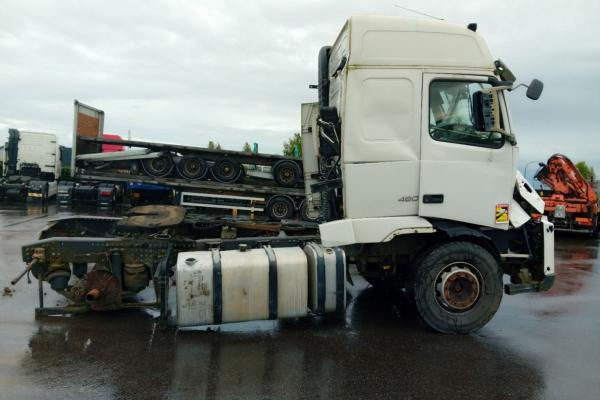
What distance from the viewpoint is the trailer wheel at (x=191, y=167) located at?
48.3ft

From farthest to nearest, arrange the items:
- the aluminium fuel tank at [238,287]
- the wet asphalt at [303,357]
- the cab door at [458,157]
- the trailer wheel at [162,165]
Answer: the trailer wheel at [162,165] < the cab door at [458,157] < the aluminium fuel tank at [238,287] < the wet asphalt at [303,357]

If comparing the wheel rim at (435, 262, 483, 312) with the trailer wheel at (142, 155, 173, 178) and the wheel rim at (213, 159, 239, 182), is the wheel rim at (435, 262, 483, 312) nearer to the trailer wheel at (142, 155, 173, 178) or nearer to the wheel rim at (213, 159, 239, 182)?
the wheel rim at (213, 159, 239, 182)

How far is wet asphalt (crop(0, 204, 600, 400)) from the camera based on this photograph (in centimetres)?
401

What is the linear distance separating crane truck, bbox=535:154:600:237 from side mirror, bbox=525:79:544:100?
38.4 feet

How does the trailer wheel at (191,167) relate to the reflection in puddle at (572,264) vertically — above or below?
above

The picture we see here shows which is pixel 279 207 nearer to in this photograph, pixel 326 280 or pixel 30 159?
pixel 326 280

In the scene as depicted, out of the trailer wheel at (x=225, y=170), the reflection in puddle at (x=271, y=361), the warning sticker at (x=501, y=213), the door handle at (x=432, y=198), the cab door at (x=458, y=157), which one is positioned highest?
the trailer wheel at (x=225, y=170)

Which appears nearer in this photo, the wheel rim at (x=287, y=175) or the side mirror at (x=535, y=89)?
the side mirror at (x=535, y=89)

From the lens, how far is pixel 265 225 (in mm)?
6828

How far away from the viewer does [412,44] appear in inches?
203

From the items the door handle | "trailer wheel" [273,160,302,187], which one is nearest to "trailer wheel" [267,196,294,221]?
"trailer wheel" [273,160,302,187]

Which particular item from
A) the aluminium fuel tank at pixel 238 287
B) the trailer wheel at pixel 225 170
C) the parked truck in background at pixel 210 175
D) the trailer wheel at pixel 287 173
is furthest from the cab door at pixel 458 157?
the trailer wheel at pixel 225 170

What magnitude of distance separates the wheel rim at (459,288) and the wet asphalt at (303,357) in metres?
0.35

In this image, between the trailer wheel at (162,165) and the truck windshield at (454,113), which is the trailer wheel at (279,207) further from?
the truck windshield at (454,113)
